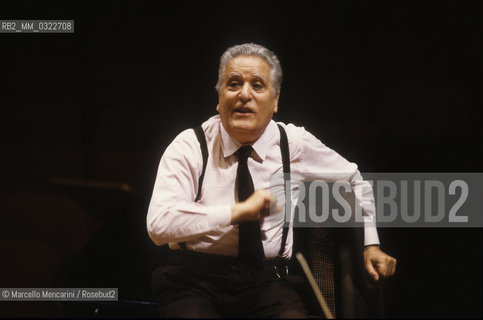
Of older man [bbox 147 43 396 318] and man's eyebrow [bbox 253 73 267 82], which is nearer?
older man [bbox 147 43 396 318]

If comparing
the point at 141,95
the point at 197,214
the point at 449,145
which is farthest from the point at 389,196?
the point at 141,95

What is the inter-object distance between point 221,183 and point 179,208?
0.93 ft

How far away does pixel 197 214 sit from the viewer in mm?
1919

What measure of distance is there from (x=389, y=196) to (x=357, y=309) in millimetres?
902

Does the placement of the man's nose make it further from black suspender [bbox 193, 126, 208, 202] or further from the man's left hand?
the man's left hand

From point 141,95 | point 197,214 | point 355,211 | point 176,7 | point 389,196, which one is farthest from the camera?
point 141,95

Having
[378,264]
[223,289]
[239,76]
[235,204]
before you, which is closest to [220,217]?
[235,204]

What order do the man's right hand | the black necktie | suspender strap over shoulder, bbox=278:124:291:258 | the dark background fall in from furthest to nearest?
the dark background → suspender strap over shoulder, bbox=278:124:291:258 → the black necktie → the man's right hand

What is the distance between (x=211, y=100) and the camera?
309cm

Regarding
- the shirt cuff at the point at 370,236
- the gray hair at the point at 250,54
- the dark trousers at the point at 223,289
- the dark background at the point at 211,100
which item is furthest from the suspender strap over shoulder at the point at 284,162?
the dark background at the point at 211,100

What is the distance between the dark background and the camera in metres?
3.01

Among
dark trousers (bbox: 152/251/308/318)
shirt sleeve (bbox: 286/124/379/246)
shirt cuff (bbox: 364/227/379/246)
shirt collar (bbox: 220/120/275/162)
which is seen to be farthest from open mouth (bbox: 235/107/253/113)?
shirt cuff (bbox: 364/227/379/246)

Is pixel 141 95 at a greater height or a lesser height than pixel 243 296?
greater

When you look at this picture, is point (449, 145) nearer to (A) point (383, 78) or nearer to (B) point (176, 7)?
(A) point (383, 78)
